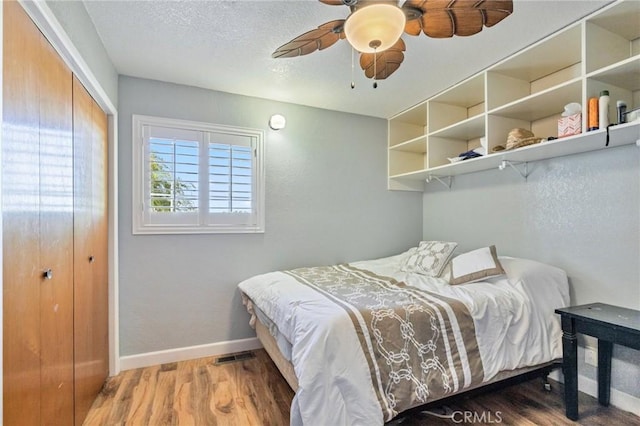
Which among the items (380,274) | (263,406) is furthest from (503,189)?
(263,406)

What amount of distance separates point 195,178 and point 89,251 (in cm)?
105

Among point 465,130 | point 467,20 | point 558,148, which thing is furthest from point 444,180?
point 467,20

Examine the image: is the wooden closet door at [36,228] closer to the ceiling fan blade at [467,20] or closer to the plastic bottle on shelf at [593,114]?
the ceiling fan blade at [467,20]

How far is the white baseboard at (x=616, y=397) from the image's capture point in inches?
75.5

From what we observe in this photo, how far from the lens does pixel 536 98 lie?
2117 millimetres

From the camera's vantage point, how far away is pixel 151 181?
265cm

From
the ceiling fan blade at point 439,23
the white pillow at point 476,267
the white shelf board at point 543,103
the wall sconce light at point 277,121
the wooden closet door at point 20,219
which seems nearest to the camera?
the wooden closet door at point 20,219

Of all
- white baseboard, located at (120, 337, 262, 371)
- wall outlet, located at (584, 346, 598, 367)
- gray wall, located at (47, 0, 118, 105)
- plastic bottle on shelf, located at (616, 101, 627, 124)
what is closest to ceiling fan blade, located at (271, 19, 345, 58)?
gray wall, located at (47, 0, 118, 105)

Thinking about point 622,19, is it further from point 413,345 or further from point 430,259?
point 413,345

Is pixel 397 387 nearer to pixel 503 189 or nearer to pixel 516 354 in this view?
pixel 516 354

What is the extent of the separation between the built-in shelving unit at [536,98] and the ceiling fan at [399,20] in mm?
892

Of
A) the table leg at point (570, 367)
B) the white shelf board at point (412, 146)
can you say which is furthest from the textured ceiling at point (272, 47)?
the table leg at point (570, 367)

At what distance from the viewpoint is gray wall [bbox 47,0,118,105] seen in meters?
1.43

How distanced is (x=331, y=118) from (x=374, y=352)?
8.17ft
